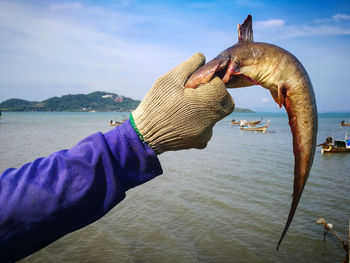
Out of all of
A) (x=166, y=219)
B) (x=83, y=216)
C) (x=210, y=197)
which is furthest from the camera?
(x=210, y=197)

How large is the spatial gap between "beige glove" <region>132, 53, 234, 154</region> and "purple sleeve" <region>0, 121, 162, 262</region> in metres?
0.23

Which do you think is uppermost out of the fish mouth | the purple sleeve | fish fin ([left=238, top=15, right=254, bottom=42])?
fish fin ([left=238, top=15, right=254, bottom=42])

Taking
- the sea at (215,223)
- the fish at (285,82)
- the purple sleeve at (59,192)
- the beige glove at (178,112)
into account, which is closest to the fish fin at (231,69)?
the fish at (285,82)

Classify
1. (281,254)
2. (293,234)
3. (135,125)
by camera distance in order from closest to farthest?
(135,125) < (281,254) < (293,234)

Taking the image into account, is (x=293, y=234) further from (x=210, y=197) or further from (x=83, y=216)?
(x=83, y=216)

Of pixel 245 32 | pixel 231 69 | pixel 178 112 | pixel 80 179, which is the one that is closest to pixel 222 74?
pixel 231 69

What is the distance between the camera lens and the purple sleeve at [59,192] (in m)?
1.05

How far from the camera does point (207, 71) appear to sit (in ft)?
6.66

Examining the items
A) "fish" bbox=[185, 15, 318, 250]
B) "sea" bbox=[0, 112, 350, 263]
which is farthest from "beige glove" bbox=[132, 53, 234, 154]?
"sea" bbox=[0, 112, 350, 263]

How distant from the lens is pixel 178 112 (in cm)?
165

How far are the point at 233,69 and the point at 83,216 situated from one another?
5.89ft

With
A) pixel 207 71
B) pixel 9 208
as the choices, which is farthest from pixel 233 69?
pixel 9 208

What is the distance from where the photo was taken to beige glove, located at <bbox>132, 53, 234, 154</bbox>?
151cm

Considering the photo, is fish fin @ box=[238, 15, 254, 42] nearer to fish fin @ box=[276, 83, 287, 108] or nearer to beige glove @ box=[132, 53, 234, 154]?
fish fin @ box=[276, 83, 287, 108]
